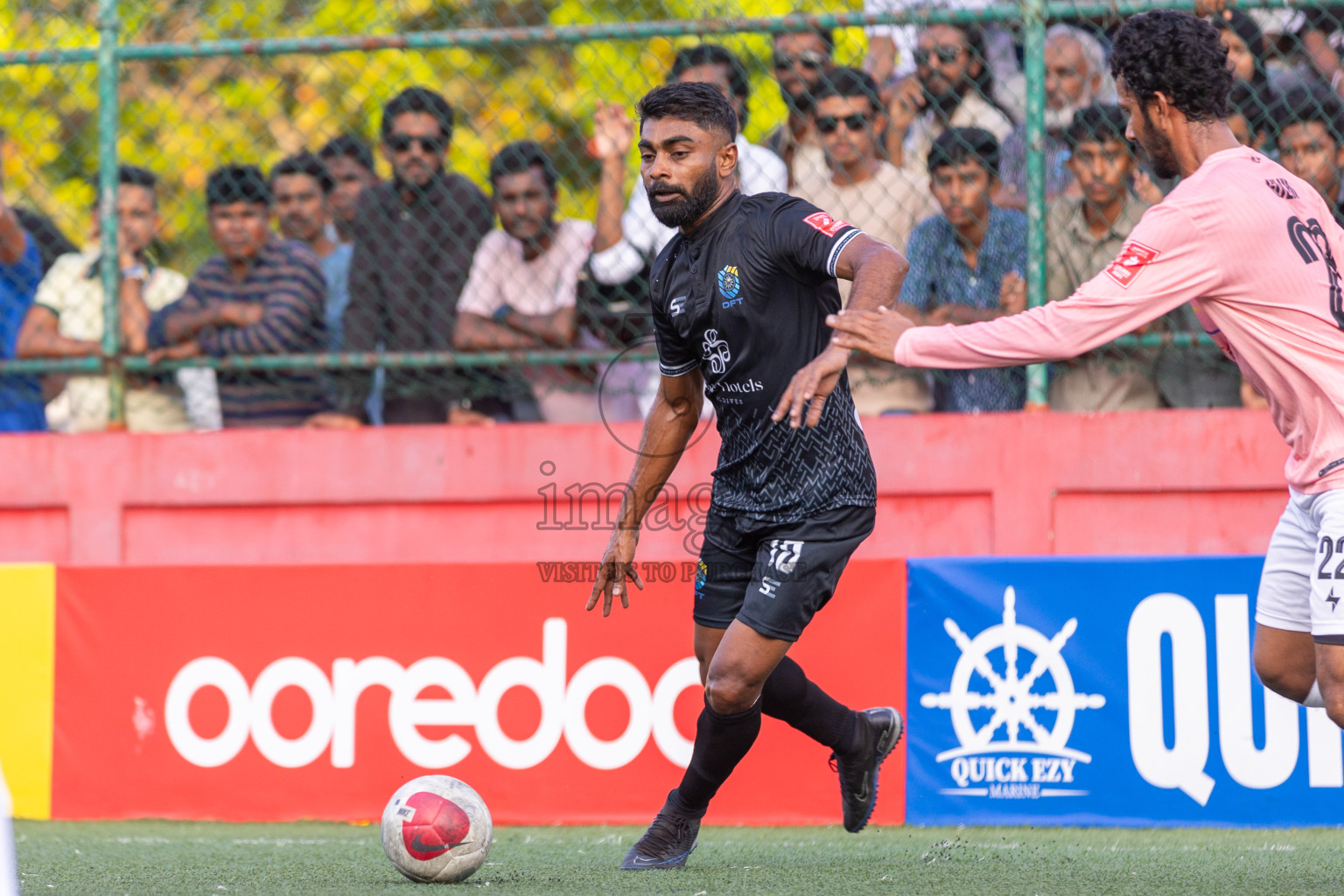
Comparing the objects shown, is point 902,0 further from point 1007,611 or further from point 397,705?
point 397,705

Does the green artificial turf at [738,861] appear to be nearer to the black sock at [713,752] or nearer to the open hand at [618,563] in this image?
the black sock at [713,752]

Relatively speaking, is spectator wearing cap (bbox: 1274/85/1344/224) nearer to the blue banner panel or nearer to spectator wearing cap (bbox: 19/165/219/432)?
the blue banner panel

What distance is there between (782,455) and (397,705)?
105 inches

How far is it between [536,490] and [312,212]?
6.93ft

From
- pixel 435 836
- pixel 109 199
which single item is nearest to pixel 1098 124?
pixel 435 836

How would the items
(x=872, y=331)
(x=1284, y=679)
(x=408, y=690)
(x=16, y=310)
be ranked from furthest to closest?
(x=16, y=310) → (x=408, y=690) → (x=1284, y=679) → (x=872, y=331)

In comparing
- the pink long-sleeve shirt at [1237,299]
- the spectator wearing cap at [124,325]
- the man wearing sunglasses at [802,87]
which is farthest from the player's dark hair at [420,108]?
the pink long-sleeve shirt at [1237,299]

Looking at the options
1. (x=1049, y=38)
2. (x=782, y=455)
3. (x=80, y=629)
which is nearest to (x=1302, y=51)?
(x=1049, y=38)

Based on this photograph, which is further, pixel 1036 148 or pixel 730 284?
pixel 1036 148

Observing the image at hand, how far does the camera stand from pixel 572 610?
6648 mm

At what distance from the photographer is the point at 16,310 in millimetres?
7816

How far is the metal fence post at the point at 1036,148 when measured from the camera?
267 inches

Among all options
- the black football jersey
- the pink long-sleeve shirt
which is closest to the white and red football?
the black football jersey

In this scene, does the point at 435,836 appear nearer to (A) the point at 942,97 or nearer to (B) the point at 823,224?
(B) the point at 823,224
